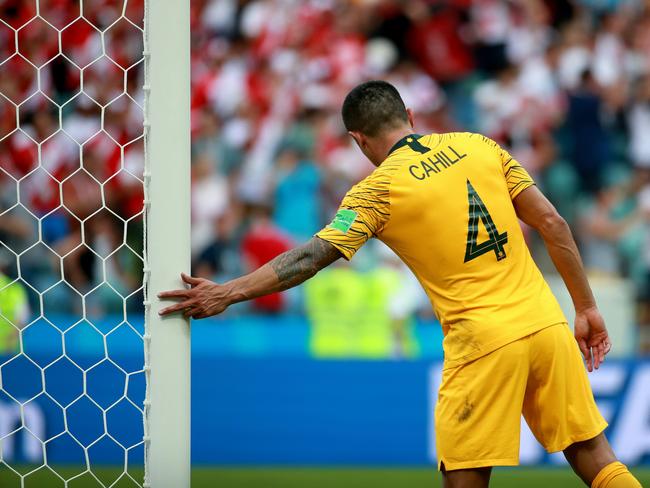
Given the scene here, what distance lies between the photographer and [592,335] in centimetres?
399

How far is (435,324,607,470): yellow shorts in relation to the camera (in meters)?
3.67

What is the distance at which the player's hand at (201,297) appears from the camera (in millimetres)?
3602

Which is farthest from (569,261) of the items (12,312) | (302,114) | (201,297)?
(302,114)

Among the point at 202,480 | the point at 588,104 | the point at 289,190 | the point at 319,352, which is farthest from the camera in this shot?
the point at 588,104

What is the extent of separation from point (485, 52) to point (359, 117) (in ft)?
23.6

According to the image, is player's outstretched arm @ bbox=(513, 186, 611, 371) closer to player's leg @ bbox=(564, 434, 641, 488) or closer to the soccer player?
the soccer player

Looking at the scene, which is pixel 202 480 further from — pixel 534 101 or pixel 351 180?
pixel 534 101

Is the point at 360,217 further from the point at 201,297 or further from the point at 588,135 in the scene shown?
the point at 588,135

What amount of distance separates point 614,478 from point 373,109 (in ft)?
5.28

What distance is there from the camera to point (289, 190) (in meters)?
9.50

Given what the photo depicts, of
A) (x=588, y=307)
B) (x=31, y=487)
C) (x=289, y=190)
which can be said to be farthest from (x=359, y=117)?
(x=289, y=190)

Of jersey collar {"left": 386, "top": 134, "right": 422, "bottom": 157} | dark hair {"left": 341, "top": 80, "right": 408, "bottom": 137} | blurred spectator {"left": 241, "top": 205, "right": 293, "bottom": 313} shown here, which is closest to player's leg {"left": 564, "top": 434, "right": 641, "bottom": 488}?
jersey collar {"left": 386, "top": 134, "right": 422, "bottom": 157}

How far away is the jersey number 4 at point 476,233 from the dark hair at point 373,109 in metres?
0.41

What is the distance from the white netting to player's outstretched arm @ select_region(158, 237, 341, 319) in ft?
10.4
